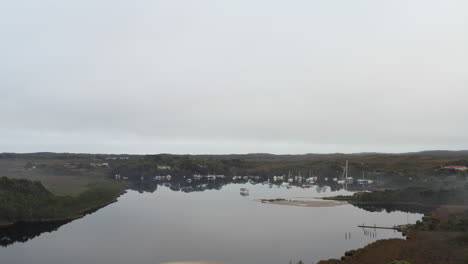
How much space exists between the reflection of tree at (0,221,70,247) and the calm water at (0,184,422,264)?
2.03 metres

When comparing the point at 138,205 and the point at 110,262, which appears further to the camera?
the point at 138,205

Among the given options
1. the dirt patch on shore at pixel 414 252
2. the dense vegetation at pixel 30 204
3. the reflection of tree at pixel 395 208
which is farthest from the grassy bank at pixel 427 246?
the dense vegetation at pixel 30 204

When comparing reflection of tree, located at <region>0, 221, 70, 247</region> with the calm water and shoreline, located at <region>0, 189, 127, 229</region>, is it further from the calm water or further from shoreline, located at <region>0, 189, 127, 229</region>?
the calm water

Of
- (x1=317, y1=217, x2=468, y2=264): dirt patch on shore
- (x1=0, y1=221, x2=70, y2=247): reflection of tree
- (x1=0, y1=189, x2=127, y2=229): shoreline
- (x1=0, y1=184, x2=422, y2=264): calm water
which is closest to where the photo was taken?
(x1=317, y1=217, x2=468, y2=264): dirt patch on shore

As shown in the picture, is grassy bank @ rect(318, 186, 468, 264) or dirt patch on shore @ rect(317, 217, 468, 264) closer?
dirt patch on shore @ rect(317, 217, 468, 264)

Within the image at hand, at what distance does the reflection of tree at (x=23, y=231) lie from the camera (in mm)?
75369

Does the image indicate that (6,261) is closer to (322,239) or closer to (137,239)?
(137,239)

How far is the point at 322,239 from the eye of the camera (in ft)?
244

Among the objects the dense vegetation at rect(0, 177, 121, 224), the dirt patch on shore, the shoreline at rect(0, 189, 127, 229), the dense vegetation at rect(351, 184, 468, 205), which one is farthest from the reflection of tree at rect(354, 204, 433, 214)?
the dense vegetation at rect(0, 177, 121, 224)

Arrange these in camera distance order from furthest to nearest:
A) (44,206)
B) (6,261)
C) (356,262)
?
(44,206) → (6,261) → (356,262)

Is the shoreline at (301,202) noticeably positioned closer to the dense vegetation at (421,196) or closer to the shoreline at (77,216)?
the dense vegetation at (421,196)

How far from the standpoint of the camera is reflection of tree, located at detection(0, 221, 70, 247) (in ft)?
247

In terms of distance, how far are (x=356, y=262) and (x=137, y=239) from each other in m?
39.9

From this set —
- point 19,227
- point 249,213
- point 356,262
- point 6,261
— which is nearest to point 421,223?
point 356,262
